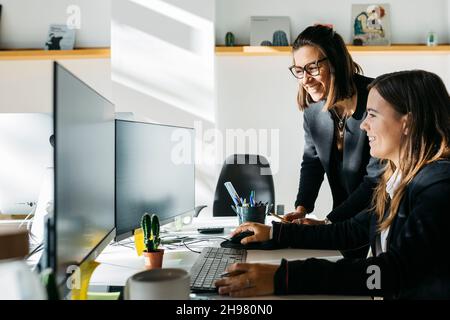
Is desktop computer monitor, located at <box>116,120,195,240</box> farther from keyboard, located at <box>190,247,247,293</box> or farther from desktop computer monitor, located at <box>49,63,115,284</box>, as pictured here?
keyboard, located at <box>190,247,247,293</box>

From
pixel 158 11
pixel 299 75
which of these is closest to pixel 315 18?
Answer: pixel 158 11

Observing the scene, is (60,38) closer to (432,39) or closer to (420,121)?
(432,39)

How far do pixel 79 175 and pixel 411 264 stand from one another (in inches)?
26.9

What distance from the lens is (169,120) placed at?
3.23 metres

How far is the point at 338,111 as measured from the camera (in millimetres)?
1942

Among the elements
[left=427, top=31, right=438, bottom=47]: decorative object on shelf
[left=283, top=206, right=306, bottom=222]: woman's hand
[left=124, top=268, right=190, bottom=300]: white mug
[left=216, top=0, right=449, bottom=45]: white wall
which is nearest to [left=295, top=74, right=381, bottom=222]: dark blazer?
[left=283, top=206, right=306, bottom=222]: woman's hand

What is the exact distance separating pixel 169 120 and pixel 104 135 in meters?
2.14

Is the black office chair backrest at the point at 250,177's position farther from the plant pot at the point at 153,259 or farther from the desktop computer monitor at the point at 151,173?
the plant pot at the point at 153,259

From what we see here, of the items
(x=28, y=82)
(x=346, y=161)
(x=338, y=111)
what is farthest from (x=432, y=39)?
(x=28, y=82)

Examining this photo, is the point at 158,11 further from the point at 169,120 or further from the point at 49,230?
the point at 49,230

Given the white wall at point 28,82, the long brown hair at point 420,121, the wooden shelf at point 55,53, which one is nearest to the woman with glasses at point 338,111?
the long brown hair at point 420,121

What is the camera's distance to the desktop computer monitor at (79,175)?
2.24ft

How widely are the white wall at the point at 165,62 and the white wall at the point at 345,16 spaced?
0.92 ft
